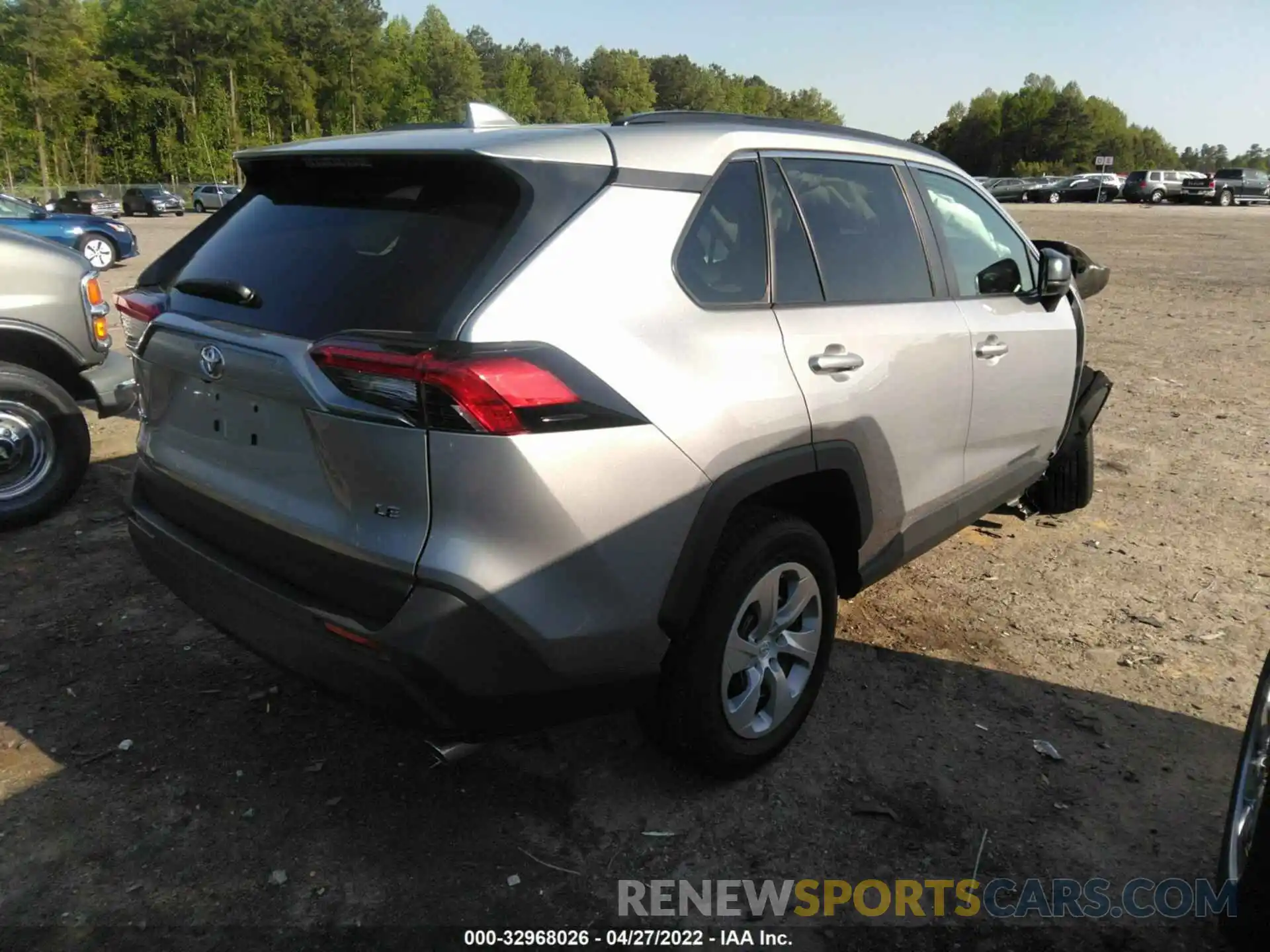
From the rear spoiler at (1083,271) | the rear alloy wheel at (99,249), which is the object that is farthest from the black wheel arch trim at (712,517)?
the rear alloy wheel at (99,249)

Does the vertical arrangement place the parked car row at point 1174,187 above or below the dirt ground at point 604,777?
above

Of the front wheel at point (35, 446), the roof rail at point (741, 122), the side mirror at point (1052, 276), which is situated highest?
the roof rail at point (741, 122)

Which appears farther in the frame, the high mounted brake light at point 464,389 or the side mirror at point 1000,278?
the side mirror at point 1000,278

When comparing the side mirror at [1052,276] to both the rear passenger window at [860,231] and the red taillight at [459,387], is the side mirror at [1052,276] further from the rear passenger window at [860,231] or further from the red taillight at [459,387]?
the red taillight at [459,387]

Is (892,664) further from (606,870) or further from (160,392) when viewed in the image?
(160,392)

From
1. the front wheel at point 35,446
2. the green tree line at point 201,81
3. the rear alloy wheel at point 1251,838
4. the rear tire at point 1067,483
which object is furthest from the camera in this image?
the green tree line at point 201,81

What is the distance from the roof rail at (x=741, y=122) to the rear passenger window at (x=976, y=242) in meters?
0.30

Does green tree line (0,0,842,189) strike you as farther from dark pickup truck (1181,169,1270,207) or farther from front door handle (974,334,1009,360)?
Result: front door handle (974,334,1009,360)

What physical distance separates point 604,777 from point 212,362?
167 centimetres

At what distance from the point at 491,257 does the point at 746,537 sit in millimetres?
1046

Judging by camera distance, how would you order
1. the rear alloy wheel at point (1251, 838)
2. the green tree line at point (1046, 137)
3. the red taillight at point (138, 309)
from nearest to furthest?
the rear alloy wheel at point (1251, 838)
the red taillight at point (138, 309)
the green tree line at point (1046, 137)

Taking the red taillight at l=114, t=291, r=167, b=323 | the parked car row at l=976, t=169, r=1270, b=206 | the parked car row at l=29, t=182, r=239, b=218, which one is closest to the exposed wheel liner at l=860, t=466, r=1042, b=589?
the red taillight at l=114, t=291, r=167, b=323

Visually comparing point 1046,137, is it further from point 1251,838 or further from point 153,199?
point 1251,838

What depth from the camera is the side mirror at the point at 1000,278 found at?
147 inches
